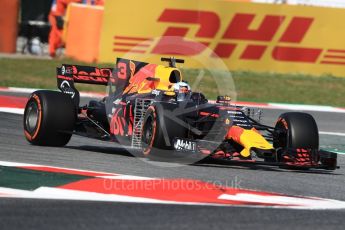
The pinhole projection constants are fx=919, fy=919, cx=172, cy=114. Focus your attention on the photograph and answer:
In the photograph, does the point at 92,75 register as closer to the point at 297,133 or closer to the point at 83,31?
the point at 297,133

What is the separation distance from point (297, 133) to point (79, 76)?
10.4ft

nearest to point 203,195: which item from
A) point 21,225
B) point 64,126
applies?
point 21,225

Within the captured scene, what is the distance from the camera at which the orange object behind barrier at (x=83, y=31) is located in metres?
21.7

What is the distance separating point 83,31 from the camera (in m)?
22.1

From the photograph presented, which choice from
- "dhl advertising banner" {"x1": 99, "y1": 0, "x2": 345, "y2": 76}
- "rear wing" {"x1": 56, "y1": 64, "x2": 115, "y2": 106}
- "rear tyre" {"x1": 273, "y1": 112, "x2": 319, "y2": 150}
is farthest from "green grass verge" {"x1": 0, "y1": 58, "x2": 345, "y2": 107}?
"rear tyre" {"x1": 273, "y1": 112, "x2": 319, "y2": 150}

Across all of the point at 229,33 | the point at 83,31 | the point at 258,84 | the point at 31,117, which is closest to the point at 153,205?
the point at 31,117

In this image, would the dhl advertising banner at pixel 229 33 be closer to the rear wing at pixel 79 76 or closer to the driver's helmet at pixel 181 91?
the rear wing at pixel 79 76

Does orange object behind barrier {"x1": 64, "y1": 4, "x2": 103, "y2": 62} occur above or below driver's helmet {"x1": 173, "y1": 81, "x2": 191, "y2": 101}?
above

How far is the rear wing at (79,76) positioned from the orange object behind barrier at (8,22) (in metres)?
11.9

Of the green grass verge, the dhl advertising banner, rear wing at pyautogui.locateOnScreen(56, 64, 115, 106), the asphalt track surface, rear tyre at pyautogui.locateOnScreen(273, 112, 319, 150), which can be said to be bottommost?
the asphalt track surface

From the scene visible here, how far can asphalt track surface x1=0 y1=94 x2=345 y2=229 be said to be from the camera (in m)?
6.57

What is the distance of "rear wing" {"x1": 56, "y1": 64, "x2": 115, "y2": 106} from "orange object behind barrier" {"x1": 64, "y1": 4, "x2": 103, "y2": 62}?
9826mm

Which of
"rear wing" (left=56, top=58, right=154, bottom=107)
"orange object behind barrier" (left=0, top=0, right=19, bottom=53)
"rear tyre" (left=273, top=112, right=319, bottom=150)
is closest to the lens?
"rear tyre" (left=273, top=112, right=319, bottom=150)

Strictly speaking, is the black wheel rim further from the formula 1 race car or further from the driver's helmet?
the driver's helmet
